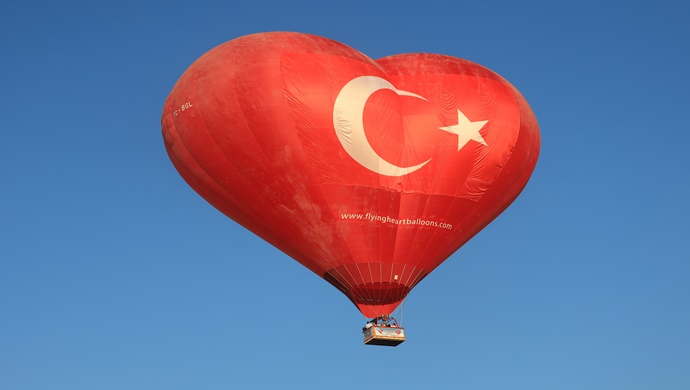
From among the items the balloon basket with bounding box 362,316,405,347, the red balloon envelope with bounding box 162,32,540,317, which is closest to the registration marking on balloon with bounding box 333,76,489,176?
the red balloon envelope with bounding box 162,32,540,317

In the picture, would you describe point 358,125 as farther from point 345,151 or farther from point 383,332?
point 383,332

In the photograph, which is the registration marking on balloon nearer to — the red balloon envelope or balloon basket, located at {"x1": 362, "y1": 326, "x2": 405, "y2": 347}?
the red balloon envelope

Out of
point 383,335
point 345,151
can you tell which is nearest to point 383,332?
point 383,335

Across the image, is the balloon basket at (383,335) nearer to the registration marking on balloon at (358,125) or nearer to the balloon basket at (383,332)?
the balloon basket at (383,332)

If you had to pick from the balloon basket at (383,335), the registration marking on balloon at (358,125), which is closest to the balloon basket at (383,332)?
the balloon basket at (383,335)

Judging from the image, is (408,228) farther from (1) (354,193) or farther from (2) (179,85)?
(2) (179,85)

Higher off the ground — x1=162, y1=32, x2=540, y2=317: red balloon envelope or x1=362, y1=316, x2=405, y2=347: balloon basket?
x1=162, y1=32, x2=540, y2=317: red balloon envelope

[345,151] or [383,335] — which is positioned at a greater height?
[345,151]

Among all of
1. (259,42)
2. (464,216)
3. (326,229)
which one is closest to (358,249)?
(326,229)
